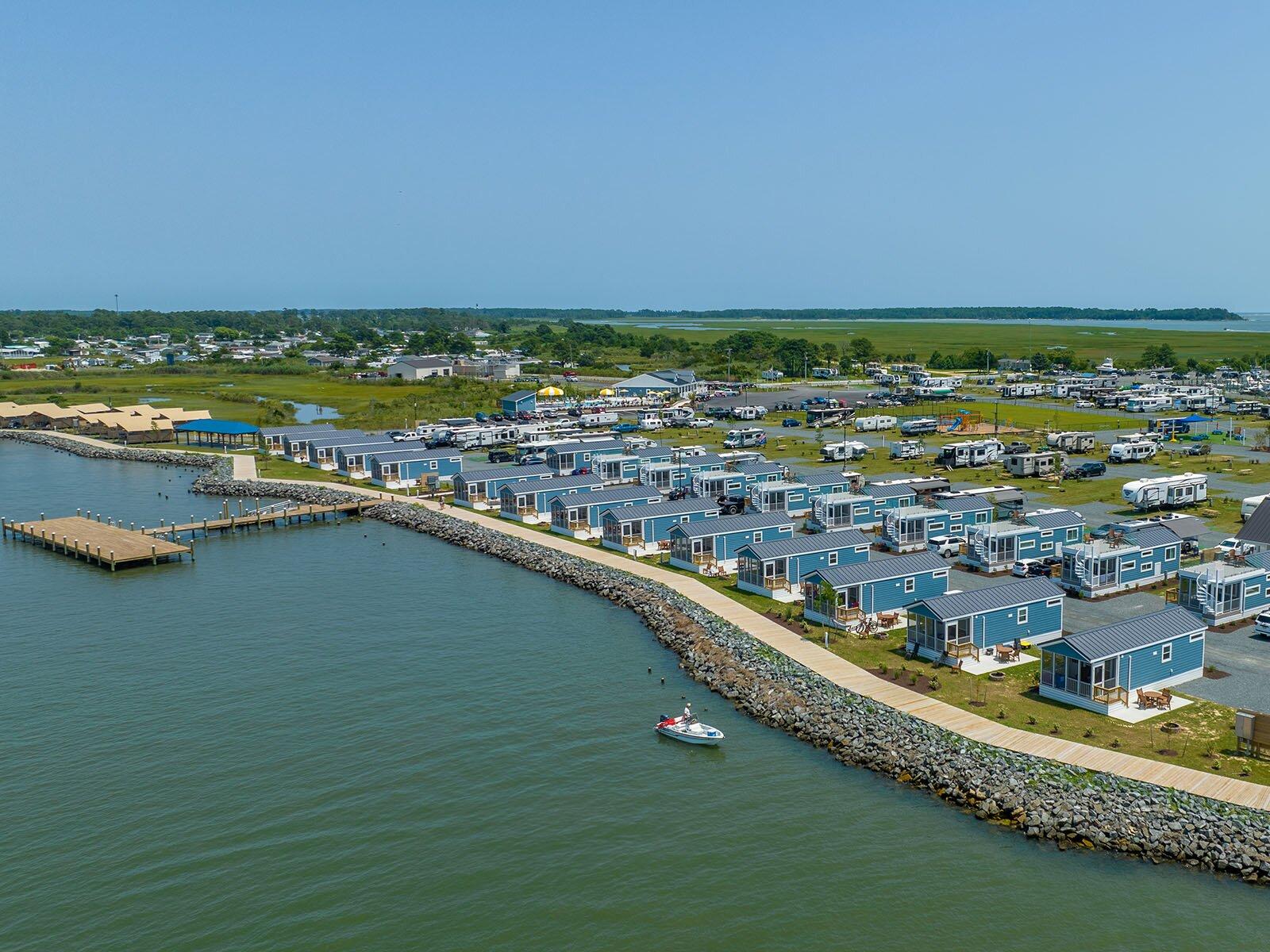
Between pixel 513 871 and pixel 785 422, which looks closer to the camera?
pixel 513 871

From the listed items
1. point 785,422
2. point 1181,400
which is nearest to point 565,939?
point 785,422

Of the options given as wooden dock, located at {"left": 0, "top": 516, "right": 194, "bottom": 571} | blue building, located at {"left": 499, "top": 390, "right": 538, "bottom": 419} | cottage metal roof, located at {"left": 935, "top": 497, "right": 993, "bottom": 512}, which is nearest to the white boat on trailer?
cottage metal roof, located at {"left": 935, "top": 497, "right": 993, "bottom": 512}

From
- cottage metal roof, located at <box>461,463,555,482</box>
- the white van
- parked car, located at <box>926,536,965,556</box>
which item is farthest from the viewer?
the white van

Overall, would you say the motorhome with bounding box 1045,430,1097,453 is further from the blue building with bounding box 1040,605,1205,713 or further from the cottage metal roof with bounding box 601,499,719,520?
the blue building with bounding box 1040,605,1205,713

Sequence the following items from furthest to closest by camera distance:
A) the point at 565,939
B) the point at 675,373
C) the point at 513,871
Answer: the point at 675,373 < the point at 513,871 < the point at 565,939

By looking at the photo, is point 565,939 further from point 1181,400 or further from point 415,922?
point 1181,400

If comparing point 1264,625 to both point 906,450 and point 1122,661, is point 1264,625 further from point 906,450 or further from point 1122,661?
point 906,450

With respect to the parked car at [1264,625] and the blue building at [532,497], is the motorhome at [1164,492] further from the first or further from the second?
the blue building at [532,497]
